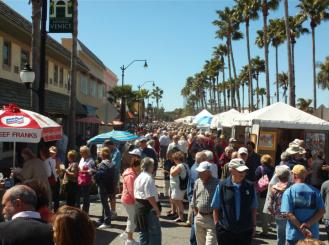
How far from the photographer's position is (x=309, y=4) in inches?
1592

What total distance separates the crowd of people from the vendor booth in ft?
14.2

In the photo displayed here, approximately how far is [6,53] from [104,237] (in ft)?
42.3

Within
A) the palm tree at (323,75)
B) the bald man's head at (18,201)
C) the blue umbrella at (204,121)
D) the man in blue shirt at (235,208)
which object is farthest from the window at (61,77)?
the palm tree at (323,75)

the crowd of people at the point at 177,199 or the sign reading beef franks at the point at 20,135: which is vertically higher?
the sign reading beef franks at the point at 20,135

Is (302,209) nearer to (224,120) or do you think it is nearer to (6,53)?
(6,53)

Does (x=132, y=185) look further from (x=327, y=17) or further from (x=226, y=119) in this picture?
(x=327, y=17)

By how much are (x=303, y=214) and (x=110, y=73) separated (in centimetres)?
6338

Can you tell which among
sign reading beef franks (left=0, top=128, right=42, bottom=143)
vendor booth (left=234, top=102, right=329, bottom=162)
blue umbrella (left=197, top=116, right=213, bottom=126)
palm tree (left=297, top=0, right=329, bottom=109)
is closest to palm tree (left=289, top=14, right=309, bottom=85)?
palm tree (left=297, top=0, right=329, bottom=109)

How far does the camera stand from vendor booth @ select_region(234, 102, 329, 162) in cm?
1622

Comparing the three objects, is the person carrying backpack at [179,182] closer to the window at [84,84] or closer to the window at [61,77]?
the window at [61,77]

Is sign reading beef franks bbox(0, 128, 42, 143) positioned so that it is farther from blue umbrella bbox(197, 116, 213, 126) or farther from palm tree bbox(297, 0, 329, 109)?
palm tree bbox(297, 0, 329, 109)

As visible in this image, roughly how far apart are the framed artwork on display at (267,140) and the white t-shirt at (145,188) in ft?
33.7

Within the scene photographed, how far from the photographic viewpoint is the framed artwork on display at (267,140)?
685 inches

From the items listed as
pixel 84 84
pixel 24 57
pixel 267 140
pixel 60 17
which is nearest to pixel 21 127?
pixel 60 17
